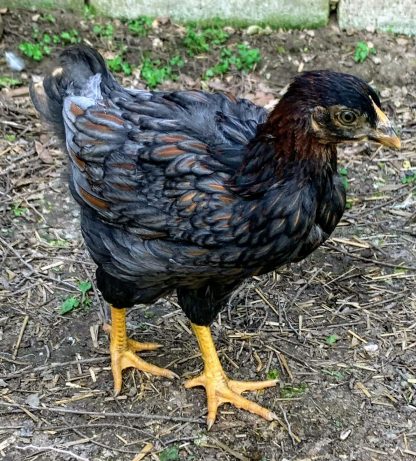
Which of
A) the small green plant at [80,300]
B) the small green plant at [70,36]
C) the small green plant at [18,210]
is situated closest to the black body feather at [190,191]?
the small green plant at [80,300]

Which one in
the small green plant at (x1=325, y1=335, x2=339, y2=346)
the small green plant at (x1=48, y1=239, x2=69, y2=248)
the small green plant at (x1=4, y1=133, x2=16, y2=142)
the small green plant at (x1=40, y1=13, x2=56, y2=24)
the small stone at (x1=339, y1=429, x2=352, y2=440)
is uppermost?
the small green plant at (x1=40, y1=13, x2=56, y2=24)

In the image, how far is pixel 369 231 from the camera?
5004mm

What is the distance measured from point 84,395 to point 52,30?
11.6ft

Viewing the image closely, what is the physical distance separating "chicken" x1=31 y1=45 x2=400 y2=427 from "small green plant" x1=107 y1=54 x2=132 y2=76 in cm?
241

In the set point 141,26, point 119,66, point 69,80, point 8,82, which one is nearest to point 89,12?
point 141,26

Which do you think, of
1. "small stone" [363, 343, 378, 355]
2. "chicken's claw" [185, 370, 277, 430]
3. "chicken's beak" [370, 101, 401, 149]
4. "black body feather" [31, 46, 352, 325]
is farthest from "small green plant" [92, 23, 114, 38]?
"chicken's beak" [370, 101, 401, 149]

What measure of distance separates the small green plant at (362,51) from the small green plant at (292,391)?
10.4 ft

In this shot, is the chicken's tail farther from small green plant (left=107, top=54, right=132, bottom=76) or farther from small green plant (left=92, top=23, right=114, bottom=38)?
small green plant (left=92, top=23, right=114, bottom=38)

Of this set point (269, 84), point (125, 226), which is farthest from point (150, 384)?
point (269, 84)

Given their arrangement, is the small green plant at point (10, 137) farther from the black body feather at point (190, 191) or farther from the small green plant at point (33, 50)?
the black body feather at point (190, 191)

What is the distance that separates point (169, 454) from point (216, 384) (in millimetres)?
455

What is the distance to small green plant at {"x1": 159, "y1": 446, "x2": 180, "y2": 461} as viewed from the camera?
3631 mm

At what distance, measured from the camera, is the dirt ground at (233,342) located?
3.72 metres

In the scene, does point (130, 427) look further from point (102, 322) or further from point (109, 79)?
point (109, 79)
